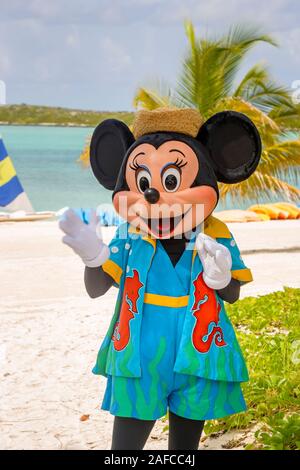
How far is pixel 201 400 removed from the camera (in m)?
2.99

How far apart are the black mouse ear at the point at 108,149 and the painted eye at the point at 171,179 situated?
33 centimetres

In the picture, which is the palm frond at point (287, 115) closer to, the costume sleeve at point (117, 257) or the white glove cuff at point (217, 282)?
the costume sleeve at point (117, 257)

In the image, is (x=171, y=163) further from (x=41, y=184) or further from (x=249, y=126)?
(x=41, y=184)

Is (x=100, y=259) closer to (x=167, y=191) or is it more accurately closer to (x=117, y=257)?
(x=117, y=257)

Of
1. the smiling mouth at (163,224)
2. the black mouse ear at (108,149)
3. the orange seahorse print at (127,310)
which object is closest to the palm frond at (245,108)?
the black mouse ear at (108,149)

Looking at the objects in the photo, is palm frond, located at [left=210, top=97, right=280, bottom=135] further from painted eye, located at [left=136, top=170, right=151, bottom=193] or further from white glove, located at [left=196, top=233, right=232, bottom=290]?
white glove, located at [left=196, top=233, right=232, bottom=290]

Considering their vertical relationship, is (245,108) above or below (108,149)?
below

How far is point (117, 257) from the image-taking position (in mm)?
3115

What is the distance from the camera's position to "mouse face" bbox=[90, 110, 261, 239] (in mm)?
3045

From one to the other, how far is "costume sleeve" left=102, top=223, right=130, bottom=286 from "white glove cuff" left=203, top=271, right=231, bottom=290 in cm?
37

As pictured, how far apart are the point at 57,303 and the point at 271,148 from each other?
268 inches

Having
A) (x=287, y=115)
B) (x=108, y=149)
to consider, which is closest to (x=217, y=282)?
(x=108, y=149)

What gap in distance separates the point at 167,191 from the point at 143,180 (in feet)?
0.37

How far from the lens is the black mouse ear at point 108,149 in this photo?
3311mm
